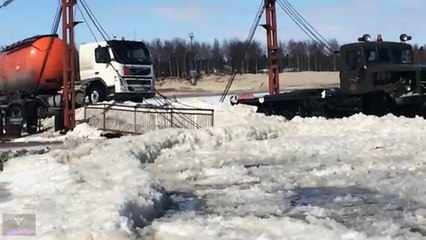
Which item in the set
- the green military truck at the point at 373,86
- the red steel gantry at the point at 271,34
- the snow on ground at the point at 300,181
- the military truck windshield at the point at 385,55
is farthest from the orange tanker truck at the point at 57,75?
the military truck windshield at the point at 385,55

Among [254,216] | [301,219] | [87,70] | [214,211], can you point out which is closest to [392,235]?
[301,219]

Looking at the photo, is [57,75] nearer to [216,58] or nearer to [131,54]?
[131,54]

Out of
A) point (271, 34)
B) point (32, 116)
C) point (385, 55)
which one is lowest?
point (32, 116)

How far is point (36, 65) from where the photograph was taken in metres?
27.9

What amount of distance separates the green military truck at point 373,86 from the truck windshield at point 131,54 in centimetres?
714

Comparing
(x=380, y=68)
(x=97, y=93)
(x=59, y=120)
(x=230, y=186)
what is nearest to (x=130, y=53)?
(x=97, y=93)

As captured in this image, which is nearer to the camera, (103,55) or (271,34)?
(271,34)

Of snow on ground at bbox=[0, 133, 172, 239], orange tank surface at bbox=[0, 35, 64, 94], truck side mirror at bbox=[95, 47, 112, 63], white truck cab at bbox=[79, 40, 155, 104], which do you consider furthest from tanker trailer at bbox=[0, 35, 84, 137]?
snow on ground at bbox=[0, 133, 172, 239]

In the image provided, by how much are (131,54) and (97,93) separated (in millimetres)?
2142

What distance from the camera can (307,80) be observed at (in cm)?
7950

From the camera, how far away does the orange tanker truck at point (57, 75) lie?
27.2 m

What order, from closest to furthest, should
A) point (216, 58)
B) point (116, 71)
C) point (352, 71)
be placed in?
1. point (352, 71)
2. point (116, 71)
3. point (216, 58)

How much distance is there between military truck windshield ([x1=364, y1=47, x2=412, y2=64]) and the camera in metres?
22.0

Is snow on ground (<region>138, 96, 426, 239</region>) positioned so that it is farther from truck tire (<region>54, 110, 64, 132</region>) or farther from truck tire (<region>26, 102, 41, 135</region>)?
truck tire (<region>26, 102, 41, 135</region>)
